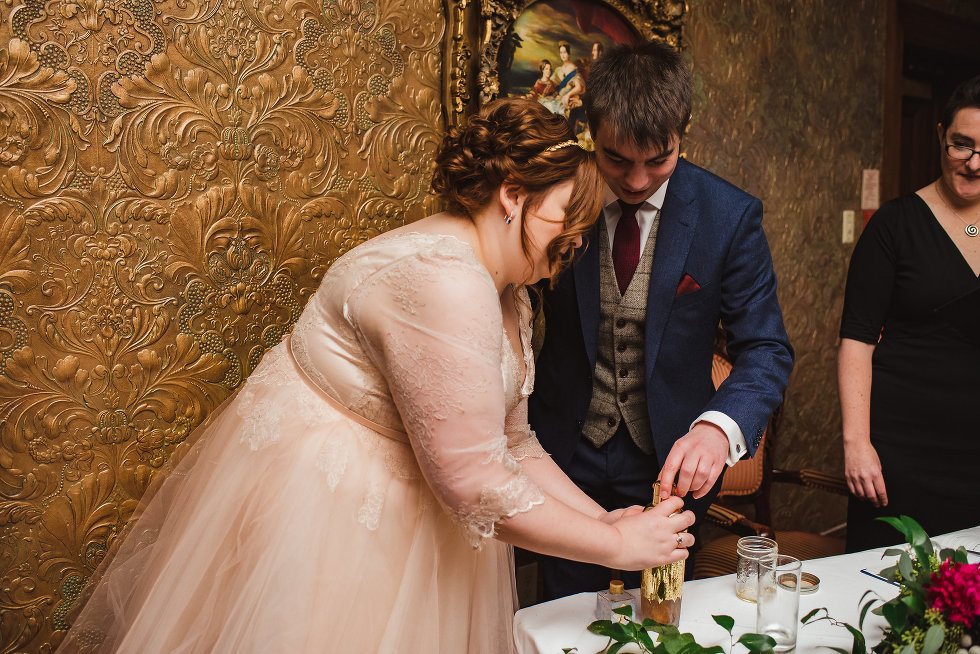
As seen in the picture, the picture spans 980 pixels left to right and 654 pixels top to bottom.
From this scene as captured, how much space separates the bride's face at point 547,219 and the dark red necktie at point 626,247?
47cm

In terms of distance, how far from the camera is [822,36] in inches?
137

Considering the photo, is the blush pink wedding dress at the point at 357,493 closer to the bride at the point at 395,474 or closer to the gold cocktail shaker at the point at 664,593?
the bride at the point at 395,474

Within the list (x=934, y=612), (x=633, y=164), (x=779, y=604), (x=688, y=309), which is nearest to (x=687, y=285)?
(x=688, y=309)

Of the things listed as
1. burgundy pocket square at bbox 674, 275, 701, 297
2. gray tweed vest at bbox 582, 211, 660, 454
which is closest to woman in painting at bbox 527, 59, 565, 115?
gray tweed vest at bbox 582, 211, 660, 454

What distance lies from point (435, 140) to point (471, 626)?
138 centimetres

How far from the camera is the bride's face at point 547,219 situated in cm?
131

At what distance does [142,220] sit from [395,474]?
35.3 inches

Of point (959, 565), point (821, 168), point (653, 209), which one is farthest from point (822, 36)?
point (959, 565)

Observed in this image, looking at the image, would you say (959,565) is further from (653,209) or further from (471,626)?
(653,209)

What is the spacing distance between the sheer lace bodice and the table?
20 centimetres

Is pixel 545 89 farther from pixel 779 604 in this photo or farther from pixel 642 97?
pixel 779 604

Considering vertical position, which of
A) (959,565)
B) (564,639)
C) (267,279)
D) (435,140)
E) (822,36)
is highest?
(822,36)

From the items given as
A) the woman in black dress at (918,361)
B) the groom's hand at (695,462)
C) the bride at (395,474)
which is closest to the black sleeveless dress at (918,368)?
the woman in black dress at (918,361)

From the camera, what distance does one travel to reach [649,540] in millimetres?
1193
